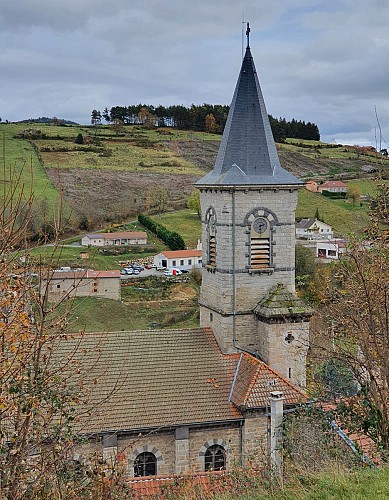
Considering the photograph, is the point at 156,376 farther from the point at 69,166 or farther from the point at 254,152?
the point at 69,166

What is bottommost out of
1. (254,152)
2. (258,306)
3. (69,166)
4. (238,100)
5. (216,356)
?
(216,356)

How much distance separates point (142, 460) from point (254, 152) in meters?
9.22

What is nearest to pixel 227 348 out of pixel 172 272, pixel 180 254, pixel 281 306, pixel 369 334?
pixel 281 306

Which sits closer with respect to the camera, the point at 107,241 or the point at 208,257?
the point at 208,257

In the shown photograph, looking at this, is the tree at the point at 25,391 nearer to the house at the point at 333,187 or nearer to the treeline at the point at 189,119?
the house at the point at 333,187

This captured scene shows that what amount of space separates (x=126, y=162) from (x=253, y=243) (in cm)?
7875

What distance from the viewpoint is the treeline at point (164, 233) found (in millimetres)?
62072

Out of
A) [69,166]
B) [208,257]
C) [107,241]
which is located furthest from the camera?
[69,166]

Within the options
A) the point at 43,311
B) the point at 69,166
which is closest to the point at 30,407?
the point at 43,311

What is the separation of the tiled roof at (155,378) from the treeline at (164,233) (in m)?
44.9

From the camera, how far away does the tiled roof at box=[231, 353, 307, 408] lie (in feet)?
49.1

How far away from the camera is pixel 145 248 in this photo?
204 feet

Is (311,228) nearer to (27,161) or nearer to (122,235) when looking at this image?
(122,235)

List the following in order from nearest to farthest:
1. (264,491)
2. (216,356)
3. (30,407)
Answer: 1. (30,407)
2. (264,491)
3. (216,356)
